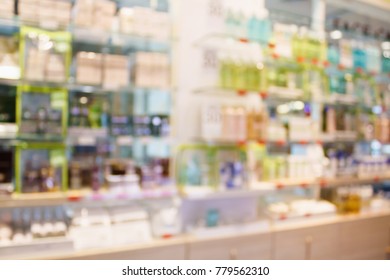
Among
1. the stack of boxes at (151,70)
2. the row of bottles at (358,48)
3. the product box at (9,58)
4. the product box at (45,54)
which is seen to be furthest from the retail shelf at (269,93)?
the product box at (9,58)

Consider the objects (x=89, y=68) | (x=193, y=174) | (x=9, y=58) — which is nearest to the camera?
(x=9, y=58)

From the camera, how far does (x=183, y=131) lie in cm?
280

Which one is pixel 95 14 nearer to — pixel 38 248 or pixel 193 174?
pixel 193 174

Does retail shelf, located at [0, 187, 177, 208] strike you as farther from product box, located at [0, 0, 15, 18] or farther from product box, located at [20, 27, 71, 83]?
product box, located at [0, 0, 15, 18]

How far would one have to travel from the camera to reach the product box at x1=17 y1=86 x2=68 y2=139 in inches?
90.4

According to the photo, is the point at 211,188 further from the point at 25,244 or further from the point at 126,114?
the point at 25,244

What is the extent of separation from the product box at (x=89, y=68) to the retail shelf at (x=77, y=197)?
723 mm

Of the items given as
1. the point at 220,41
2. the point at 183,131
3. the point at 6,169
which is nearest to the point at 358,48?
the point at 220,41

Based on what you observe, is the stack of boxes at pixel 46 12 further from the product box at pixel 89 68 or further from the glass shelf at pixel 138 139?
the glass shelf at pixel 138 139

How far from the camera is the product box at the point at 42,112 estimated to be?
90.4 inches

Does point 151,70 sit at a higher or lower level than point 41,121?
higher

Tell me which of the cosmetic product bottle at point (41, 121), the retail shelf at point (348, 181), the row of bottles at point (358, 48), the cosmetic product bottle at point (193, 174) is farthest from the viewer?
the row of bottles at point (358, 48)

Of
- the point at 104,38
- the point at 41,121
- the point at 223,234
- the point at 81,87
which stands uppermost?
the point at 104,38

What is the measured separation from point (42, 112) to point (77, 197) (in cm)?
58
